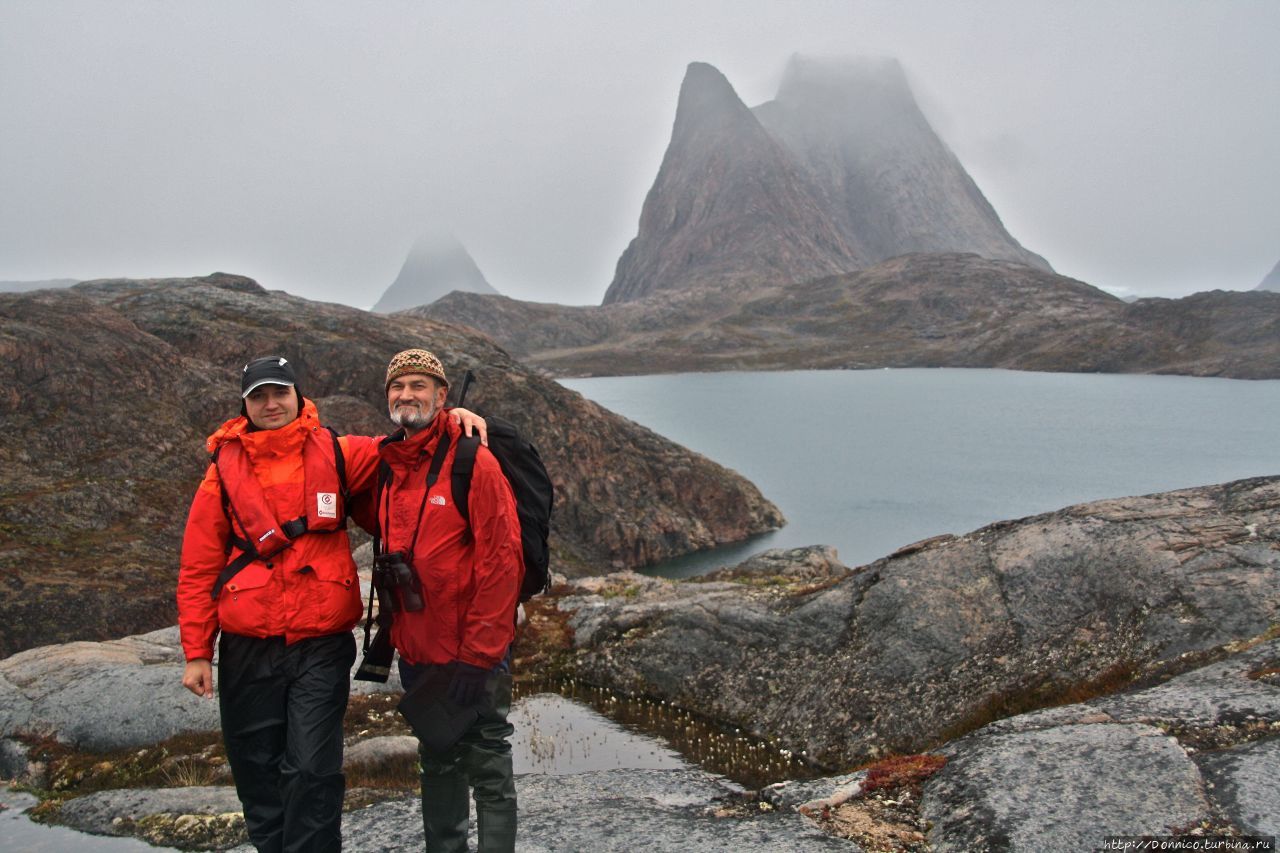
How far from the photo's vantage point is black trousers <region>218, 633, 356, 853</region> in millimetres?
6930

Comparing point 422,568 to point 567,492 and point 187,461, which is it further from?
point 567,492

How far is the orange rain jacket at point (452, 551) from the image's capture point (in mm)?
6738

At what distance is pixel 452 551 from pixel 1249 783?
7317mm

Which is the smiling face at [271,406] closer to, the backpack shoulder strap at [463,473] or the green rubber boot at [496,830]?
the backpack shoulder strap at [463,473]

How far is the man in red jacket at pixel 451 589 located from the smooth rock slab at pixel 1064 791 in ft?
14.0

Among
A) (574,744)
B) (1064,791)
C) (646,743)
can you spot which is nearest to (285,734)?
(1064,791)

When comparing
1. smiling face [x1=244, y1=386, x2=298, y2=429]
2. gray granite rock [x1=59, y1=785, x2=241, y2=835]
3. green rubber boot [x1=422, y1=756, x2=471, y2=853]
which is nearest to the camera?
green rubber boot [x1=422, y1=756, x2=471, y2=853]

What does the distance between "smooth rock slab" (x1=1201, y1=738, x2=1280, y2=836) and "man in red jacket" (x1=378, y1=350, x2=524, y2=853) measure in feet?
20.1

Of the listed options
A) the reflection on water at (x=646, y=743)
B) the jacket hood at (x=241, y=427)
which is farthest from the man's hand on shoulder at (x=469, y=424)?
the reflection on water at (x=646, y=743)

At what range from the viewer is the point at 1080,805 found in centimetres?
764

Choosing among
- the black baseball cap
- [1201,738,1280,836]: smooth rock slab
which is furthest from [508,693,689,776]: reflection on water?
[1201,738,1280,836]: smooth rock slab

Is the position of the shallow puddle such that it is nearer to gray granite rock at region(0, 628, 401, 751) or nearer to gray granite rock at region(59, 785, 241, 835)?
gray granite rock at region(59, 785, 241, 835)

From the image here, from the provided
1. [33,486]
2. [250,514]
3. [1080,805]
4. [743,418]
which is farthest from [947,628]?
[743,418]

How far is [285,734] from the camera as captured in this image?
7.18 meters
